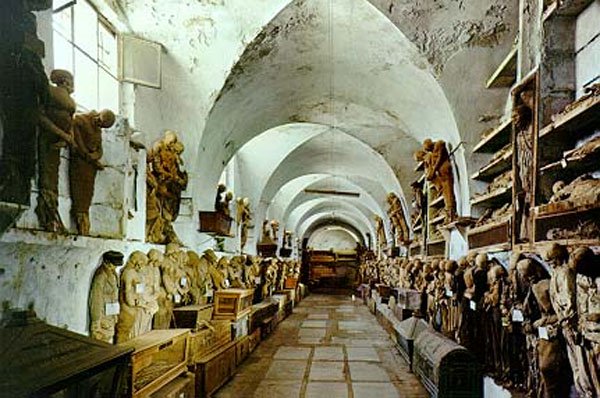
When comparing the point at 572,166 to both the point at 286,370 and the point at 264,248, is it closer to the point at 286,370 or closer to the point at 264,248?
the point at 286,370

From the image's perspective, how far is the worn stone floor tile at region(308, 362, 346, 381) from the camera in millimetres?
8328

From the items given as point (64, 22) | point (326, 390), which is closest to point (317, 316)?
point (326, 390)

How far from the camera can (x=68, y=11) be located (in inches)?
253

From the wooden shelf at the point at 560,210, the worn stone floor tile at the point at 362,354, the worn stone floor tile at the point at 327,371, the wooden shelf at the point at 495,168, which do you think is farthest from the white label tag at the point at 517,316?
the worn stone floor tile at the point at 362,354

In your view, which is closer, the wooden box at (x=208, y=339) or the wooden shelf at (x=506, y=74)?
the wooden shelf at (x=506, y=74)

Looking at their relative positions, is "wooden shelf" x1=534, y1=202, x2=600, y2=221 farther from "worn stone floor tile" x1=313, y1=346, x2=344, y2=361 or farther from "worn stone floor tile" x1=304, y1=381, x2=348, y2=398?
"worn stone floor tile" x1=313, y1=346, x2=344, y2=361

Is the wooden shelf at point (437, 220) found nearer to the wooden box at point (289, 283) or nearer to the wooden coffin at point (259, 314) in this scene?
the wooden coffin at point (259, 314)

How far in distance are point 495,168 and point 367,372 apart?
3.95 metres

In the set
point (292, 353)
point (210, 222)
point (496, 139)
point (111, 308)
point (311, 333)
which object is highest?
point (496, 139)

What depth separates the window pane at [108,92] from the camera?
24.2 feet

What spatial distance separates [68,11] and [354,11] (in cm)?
372

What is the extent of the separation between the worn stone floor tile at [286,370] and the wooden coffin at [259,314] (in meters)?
1.52

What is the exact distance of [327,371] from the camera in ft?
29.0

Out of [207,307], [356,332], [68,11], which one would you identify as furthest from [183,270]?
[356,332]
